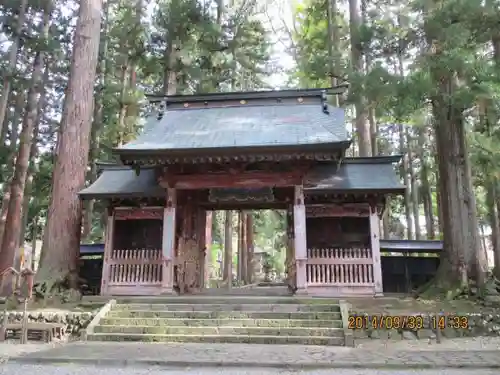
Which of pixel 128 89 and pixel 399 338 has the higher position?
pixel 128 89

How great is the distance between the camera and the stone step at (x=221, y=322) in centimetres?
784

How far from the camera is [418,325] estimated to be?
7824mm

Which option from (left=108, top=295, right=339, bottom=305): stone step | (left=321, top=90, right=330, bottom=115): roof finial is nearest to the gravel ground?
(left=108, top=295, right=339, bottom=305): stone step

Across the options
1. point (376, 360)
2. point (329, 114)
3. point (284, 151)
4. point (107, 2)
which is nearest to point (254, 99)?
point (329, 114)

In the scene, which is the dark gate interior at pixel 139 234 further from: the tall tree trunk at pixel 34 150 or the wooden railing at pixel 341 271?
the tall tree trunk at pixel 34 150

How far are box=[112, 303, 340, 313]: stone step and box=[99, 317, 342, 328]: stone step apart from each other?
0.48 meters

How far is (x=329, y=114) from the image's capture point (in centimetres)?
1170

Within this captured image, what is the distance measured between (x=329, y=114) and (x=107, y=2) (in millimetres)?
13012

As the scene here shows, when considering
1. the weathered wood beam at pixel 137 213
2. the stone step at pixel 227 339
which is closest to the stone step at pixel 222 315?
the stone step at pixel 227 339

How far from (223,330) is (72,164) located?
6521 millimetres

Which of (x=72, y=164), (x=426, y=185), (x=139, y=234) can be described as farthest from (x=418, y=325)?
(x=426, y=185)

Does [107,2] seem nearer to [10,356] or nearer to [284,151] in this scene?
[284,151]
